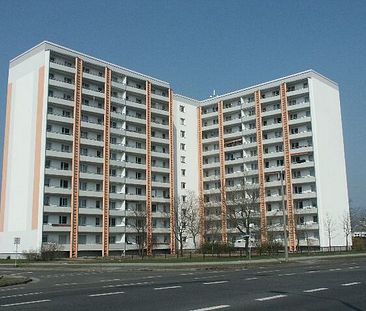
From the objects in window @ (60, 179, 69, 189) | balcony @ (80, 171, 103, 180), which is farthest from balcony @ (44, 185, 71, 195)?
balcony @ (80, 171, 103, 180)

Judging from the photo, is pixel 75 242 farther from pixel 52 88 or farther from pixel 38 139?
pixel 52 88

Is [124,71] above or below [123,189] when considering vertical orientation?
above

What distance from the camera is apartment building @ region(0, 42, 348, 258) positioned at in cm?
6869

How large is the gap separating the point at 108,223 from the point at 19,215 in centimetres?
1328

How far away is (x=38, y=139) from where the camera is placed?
67938 mm

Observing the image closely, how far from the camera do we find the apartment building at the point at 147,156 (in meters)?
68.7

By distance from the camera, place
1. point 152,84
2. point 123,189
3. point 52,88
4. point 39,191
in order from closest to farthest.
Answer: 1. point 39,191
2. point 52,88
3. point 123,189
4. point 152,84

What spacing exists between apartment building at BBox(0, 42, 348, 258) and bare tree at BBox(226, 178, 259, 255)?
210 centimetres

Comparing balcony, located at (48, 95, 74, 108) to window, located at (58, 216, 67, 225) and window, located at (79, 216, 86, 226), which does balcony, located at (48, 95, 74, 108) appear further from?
window, located at (79, 216, 86, 226)

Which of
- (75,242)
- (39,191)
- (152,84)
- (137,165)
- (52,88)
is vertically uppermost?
(152,84)

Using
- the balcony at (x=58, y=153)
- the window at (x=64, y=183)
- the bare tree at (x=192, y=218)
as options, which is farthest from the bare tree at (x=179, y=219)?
the balcony at (x=58, y=153)

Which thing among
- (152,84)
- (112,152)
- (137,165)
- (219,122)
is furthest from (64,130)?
(219,122)

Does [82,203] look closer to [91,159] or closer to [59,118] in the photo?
[91,159]

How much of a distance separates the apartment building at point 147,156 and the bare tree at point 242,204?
2104 mm
